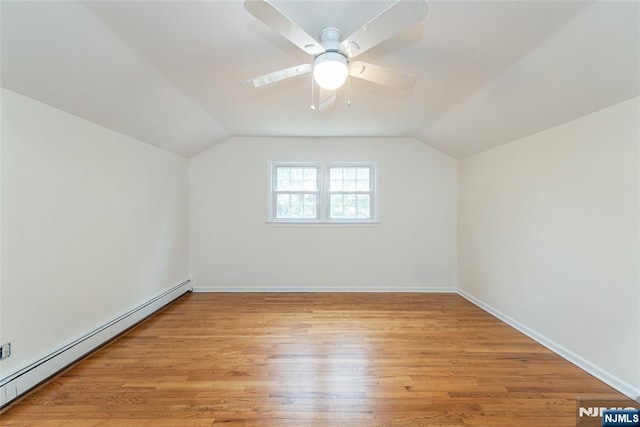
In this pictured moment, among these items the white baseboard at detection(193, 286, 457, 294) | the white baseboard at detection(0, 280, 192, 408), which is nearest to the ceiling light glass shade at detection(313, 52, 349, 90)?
the white baseboard at detection(0, 280, 192, 408)

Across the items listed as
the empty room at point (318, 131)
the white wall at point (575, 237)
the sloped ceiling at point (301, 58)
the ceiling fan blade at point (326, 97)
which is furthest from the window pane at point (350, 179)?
the ceiling fan blade at point (326, 97)

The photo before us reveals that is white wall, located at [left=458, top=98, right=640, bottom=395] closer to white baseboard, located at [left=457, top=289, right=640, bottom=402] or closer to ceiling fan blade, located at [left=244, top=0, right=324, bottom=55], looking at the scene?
white baseboard, located at [left=457, top=289, right=640, bottom=402]

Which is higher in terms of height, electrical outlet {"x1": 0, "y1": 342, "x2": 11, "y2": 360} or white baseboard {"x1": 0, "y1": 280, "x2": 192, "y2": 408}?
electrical outlet {"x1": 0, "y1": 342, "x2": 11, "y2": 360}

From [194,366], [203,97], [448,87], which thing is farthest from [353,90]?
[194,366]

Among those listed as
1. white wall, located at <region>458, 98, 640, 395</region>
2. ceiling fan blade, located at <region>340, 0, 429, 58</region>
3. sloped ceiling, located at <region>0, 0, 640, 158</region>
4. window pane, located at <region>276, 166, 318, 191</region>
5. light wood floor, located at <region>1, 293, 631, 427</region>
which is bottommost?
light wood floor, located at <region>1, 293, 631, 427</region>

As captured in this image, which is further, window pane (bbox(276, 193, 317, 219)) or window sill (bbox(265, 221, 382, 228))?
window pane (bbox(276, 193, 317, 219))

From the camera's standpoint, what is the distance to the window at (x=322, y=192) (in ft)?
15.0

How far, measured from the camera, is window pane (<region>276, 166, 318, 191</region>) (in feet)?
15.2

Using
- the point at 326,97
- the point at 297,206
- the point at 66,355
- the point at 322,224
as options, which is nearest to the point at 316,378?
the point at 66,355

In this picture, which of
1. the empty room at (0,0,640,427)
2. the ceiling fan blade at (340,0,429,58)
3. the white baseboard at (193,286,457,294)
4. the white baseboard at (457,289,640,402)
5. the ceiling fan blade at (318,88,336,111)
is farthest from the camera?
the white baseboard at (193,286,457,294)

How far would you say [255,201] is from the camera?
4527mm

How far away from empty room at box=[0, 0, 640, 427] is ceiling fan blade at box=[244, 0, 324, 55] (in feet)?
0.04

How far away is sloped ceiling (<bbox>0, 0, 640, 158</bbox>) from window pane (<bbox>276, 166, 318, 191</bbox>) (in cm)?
152

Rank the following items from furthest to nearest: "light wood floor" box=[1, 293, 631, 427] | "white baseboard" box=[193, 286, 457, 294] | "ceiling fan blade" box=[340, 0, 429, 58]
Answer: "white baseboard" box=[193, 286, 457, 294], "light wood floor" box=[1, 293, 631, 427], "ceiling fan blade" box=[340, 0, 429, 58]
